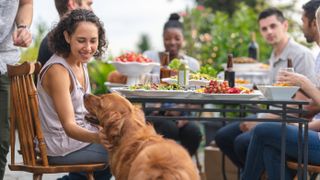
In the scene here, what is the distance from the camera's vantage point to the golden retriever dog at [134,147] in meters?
3.50

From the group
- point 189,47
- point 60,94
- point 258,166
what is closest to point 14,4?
point 60,94

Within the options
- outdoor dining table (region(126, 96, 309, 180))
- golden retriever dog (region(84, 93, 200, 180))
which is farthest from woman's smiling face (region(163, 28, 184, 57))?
golden retriever dog (region(84, 93, 200, 180))

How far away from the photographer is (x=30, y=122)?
4.24 m

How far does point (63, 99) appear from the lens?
13.9 ft

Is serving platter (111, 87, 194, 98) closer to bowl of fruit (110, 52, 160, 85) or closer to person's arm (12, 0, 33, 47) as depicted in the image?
person's arm (12, 0, 33, 47)

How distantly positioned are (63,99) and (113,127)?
542 millimetres

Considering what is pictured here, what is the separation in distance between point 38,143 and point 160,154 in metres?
1.01

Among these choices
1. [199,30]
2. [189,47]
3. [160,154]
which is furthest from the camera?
[199,30]

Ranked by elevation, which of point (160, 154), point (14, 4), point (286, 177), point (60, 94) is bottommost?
point (286, 177)

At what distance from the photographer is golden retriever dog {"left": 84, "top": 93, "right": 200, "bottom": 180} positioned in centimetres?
350

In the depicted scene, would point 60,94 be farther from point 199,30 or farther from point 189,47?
point 199,30

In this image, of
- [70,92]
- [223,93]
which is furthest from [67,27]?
[223,93]

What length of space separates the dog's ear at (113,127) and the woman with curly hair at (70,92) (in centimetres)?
21

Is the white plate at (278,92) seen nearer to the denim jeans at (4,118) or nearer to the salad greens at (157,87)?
the salad greens at (157,87)
